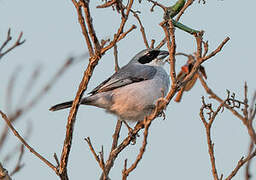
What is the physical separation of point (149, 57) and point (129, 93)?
38.7 inches

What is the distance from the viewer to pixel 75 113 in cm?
409

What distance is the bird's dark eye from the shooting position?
6.71 m

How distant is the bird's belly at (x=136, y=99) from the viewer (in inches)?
240

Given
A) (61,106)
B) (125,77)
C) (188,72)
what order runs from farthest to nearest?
1. (125,77)
2. (61,106)
3. (188,72)

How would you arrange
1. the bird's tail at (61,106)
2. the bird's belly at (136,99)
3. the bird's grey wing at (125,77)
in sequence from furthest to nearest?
1. the bird's grey wing at (125,77)
2. the bird's belly at (136,99)
3. the bird's tail at (61,106)

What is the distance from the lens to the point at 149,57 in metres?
6.94

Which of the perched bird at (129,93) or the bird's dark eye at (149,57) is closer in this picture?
the perched bird at (129,93)

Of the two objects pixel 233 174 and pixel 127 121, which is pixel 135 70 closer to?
pixel 127 121

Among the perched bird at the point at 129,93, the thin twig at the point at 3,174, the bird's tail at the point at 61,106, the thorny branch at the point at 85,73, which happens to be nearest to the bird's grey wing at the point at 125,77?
the perched bird at the point at 129,93

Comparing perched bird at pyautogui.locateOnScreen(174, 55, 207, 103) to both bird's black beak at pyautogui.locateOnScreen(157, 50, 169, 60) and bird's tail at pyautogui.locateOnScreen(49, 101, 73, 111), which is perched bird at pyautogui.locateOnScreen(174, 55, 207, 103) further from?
bird's black beak at pyautogui.locateOnScreen(157, 50, 169, 60)

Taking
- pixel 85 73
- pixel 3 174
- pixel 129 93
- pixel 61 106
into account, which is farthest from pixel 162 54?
pixel 3 174

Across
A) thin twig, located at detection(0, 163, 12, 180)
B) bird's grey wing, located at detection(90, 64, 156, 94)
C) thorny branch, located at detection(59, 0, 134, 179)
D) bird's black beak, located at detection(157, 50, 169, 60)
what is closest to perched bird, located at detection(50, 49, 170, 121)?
bird's grey wing, located at detection(90, 64, 156, 94)

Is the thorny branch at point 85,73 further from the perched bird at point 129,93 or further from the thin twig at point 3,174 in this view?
the perched bird at point 129,93

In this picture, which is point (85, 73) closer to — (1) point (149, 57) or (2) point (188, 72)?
(2) point (188, 72)
